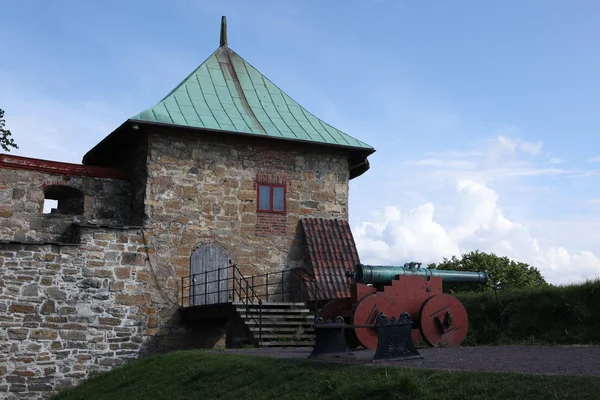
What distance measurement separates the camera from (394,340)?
930 cm

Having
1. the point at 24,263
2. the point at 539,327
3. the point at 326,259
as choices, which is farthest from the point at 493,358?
the point at 24,263

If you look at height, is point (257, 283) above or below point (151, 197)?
below

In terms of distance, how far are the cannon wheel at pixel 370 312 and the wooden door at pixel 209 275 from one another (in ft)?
18.4

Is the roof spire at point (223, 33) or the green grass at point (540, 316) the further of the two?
the roof spire at point (223, 33)

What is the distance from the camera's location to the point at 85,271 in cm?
1594

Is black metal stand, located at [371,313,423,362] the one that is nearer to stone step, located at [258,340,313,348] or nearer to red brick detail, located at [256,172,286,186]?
stone step, located at [258,340,313,348]

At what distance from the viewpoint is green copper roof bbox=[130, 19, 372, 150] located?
1767 centimetres

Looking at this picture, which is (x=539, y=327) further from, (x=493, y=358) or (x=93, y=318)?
(x=93, y=318)

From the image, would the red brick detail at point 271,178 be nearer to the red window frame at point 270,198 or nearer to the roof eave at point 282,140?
the red window frame at point 270,198

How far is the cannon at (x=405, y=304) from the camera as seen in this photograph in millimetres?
12055

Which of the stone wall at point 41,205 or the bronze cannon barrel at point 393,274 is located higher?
the stone wall at point 41,205

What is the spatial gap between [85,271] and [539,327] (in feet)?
30.6

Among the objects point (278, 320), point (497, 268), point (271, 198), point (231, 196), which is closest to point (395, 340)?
point (278, 320)

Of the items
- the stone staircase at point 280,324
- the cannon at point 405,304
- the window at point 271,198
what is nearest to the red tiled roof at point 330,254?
the window at point 271,198
